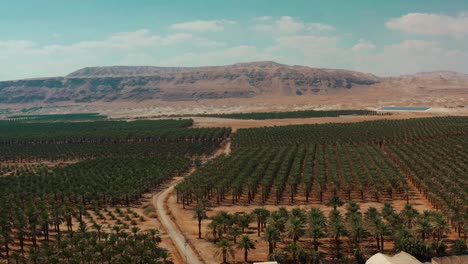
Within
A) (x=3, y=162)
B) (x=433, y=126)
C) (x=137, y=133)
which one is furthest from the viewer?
(x=137, y=133)

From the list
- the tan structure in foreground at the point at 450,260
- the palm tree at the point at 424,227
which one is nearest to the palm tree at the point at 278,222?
the palm tree at the point at 424,227

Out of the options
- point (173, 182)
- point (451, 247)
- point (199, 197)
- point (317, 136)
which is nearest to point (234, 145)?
point (317, 136)

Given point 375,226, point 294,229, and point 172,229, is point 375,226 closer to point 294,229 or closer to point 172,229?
point 294,229

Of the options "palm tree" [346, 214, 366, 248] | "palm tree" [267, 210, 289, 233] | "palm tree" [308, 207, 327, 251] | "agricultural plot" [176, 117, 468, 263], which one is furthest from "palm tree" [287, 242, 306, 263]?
"palm tree" [346, 214, 366, 248]

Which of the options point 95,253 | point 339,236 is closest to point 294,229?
point 339,236

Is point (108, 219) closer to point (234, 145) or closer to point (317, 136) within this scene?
point (234, 145)

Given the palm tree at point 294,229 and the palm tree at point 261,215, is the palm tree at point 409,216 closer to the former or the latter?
the palm tree at point 294,229
